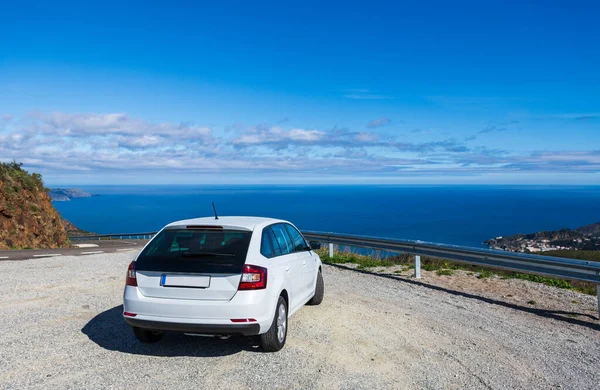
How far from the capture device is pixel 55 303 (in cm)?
852

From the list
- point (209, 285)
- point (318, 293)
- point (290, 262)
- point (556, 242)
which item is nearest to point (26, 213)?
point (318, 293)

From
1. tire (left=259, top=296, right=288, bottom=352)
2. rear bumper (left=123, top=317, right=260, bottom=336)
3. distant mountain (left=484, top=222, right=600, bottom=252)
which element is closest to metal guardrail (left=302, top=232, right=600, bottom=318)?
tire (left=259, top=296, right=288, bottom=352)

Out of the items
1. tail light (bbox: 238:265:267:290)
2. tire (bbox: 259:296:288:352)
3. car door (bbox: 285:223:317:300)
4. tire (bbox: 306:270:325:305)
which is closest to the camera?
tail light (bbox: 238:265:267:290)

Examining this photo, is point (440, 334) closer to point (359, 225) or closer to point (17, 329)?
point (17, 329)

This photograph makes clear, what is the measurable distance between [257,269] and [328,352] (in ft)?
4.71

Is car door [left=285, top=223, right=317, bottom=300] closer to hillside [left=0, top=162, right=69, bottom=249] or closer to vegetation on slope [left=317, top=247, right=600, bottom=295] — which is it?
vegetation on slope [left=317, top=247, right=600, bottom=295]

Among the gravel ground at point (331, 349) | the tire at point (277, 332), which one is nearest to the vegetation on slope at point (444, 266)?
the gravel ground at point (331, 349)

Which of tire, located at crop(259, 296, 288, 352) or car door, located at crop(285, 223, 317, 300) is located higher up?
car door, located at crop(285, 223, 317, 300)

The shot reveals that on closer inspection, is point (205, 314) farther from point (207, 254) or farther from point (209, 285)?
point (207, 254)

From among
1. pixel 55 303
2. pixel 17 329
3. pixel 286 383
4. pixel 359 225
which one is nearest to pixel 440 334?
pixel 286 383

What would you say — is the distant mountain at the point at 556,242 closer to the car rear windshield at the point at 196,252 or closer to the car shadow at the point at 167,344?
the car shadow at the point at 167,344

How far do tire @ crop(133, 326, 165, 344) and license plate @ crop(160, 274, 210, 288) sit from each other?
933 mm

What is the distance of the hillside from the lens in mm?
25266

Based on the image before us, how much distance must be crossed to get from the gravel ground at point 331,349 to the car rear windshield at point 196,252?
3.53 ft
